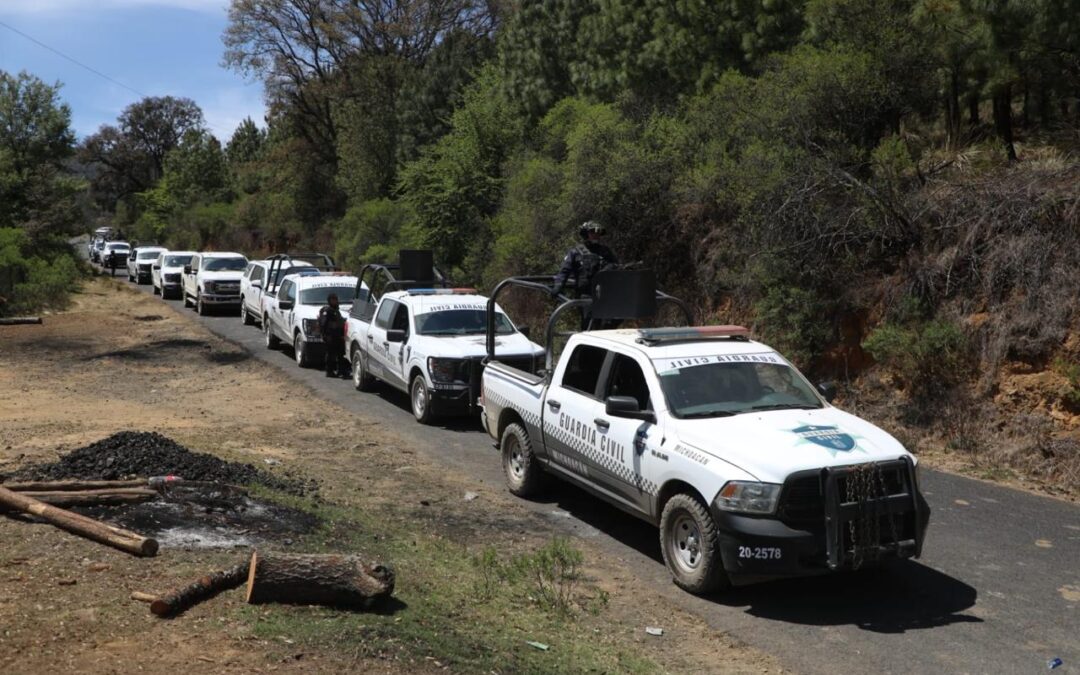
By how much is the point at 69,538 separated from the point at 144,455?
2.53 m

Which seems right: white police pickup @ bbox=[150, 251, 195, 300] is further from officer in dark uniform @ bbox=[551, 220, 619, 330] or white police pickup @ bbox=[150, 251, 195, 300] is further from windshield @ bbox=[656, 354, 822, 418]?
windshield @ bbox=[656, 354, 822, 418]

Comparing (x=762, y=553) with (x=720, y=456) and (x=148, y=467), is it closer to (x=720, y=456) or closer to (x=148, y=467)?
(x=720, y=456)

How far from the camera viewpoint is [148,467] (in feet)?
30.2

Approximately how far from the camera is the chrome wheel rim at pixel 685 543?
7324 mm

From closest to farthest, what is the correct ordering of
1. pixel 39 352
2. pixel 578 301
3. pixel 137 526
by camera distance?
pixel 137 526, pixel 578 301, pixel 39 352

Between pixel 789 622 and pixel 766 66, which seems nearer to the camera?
pixel 789 622

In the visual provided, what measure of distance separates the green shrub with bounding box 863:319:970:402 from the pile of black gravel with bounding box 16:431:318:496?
7.39 m

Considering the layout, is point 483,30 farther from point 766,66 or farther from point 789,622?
point 789,622

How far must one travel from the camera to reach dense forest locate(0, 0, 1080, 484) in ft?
40.4

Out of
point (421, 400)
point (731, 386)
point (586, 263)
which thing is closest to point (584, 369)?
point (731, 386)

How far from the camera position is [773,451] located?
277 inches

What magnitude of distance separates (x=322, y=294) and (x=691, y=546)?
47.1 feet

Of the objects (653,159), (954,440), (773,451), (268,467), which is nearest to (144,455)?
(268,467)

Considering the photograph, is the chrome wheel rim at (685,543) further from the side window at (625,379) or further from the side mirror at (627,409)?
the side window at (625,379)
